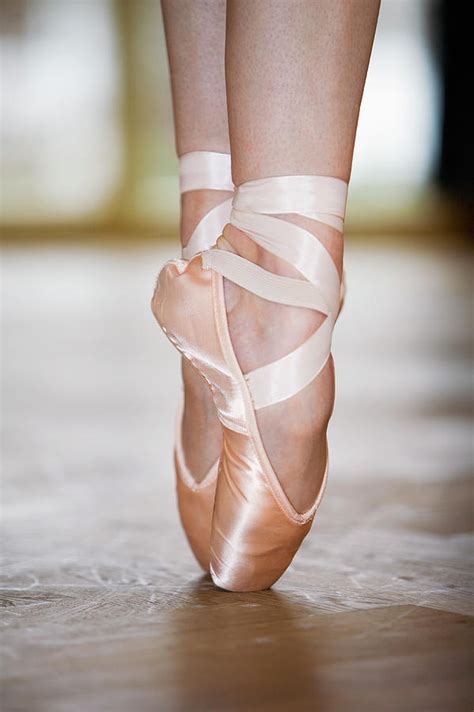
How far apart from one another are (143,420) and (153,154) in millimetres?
7136

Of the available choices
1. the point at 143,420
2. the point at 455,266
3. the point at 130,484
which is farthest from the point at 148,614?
the point at 455,266

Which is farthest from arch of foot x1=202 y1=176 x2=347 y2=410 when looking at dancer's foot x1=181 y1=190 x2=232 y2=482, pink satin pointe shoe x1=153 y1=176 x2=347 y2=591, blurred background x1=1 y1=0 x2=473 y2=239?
blurred background x1=1 y1=0 x2=473 y2=239

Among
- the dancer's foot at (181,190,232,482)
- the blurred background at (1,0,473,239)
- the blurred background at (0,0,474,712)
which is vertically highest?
the blurred background at (1,0,473,239)

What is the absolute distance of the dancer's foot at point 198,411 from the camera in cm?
75

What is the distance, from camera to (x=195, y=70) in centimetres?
78

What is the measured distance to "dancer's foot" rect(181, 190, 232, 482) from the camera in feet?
2.48

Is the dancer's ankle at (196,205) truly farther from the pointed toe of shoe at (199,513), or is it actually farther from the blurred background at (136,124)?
the blurred background at (136,124)

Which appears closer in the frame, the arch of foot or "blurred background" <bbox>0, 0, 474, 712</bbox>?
"blurred background" <bbox>0, 0, 474, 712</bbox>

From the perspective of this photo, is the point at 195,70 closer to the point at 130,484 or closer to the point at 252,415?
the point at 252,415

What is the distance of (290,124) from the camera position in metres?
0.63

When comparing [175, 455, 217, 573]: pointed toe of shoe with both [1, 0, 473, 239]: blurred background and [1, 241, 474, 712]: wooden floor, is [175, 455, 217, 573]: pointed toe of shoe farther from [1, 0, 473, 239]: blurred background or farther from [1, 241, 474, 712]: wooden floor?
[1, 0, 473, 239]: blurred background

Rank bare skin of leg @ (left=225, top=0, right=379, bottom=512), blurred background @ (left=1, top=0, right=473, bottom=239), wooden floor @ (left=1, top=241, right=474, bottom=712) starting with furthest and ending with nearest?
blurred background @ (left=1, top=0, right=473, bottom=239) → bare skin of leg @ (left=225, top=0, right=379, bottom=512) → wooden floor @ (left=1, top=241, right=474, bottom=712)

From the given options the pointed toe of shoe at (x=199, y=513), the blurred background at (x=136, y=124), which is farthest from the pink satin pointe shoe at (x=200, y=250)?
the blurred background at (x=136, y=124)

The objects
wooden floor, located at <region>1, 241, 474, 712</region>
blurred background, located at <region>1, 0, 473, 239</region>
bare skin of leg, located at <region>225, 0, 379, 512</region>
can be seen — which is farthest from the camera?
blurred background, located at <region>1, 0, 473, 239</region>
